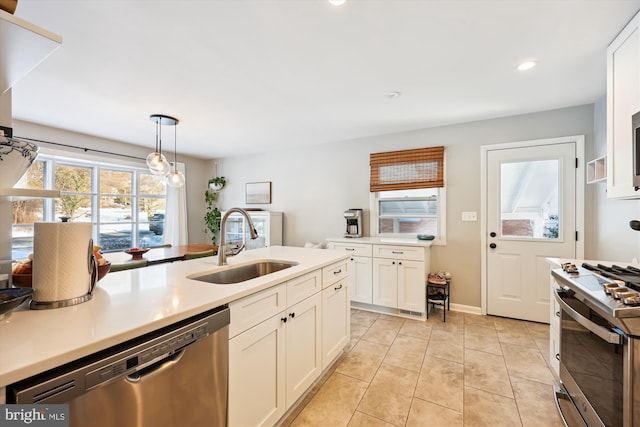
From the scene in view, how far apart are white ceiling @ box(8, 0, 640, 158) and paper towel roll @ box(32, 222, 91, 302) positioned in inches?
52.3

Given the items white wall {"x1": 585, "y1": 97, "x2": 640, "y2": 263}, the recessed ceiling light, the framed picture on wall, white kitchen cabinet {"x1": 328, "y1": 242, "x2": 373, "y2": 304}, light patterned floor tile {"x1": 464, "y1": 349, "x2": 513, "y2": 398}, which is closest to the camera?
light patterned floor tile {"x1": 464, "y1": 349, "x2": 513, "y2": 398}

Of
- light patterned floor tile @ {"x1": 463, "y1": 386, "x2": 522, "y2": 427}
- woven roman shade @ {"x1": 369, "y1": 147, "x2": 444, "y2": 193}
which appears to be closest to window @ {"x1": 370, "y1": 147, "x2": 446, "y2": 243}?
woven roman shade @ {"x1": 369, "y1": 147, "x2": 444, "y2": 193}

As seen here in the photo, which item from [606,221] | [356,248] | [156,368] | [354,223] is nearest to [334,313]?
[156,368]

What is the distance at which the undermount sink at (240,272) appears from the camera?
5.44 ft

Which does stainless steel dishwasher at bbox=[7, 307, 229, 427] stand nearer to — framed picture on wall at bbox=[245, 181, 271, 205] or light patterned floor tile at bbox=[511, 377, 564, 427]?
light patterned floor tile at bbox=[511, 377, 564, 427]

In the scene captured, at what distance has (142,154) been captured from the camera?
4.67 metres

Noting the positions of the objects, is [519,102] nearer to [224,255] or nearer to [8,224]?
[224,255]

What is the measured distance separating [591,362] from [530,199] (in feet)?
7.14

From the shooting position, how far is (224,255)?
5.76 ft

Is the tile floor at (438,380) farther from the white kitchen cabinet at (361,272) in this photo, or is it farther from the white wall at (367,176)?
the white wall at (367,176)

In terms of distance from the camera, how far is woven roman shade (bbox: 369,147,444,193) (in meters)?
3.46

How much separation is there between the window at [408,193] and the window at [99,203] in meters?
4.03

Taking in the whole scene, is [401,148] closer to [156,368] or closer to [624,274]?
[624,274]

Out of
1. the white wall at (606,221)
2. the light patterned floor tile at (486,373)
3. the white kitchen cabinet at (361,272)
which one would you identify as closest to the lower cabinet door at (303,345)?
the light patterned floor tile at (486,373)
